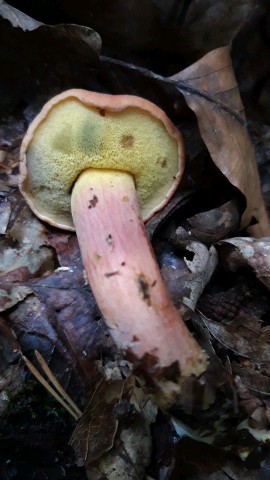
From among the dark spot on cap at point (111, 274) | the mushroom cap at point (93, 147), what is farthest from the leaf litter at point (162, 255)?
the dark spot on cap at point (111, 274)

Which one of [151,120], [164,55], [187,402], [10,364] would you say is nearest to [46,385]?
[10,364]

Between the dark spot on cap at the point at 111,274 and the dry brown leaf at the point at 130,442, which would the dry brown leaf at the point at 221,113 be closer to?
the dark spot on cap at the point at 111,274

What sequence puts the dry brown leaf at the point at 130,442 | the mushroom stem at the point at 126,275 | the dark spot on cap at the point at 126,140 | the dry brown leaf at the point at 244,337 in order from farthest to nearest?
the dry brown leaf at the point at 244,337 → the dark spot on cap at the point at 126,140 → the dry brown leaf at the point at 130,442 → the mushroom stem at the point at 126,275

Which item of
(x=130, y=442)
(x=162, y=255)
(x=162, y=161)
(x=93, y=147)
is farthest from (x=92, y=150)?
(x=130, y=442)

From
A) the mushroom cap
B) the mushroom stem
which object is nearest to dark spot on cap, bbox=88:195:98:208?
the mushroom stem

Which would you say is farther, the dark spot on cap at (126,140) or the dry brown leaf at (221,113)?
the dry brown leaf at (221,113)

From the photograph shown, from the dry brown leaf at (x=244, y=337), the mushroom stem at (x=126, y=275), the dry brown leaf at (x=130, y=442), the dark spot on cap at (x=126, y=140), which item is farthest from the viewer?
the dry brown leaf at (x=244, y=337)

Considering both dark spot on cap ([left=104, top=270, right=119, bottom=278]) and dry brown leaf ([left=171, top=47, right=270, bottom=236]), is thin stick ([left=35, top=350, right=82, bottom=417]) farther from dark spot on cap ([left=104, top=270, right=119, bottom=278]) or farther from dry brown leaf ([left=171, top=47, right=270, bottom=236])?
dry brown leaf ([left=171, top=47, right=270, bottom=236])
